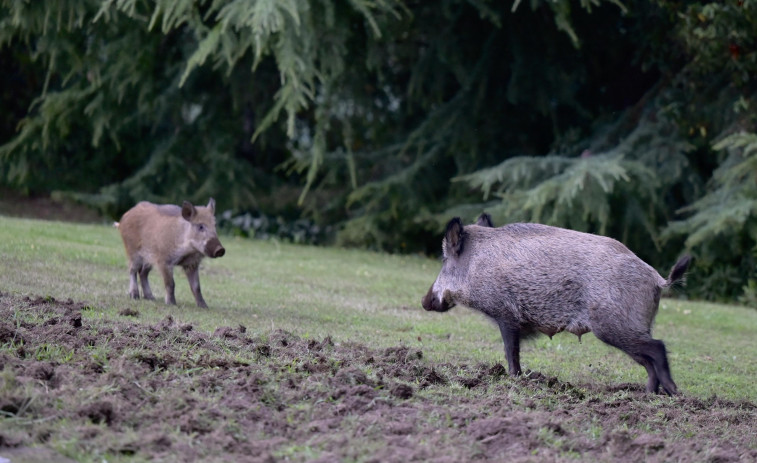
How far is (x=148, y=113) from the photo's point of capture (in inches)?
678

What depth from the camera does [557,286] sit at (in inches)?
269

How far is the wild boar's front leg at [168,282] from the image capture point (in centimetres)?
899

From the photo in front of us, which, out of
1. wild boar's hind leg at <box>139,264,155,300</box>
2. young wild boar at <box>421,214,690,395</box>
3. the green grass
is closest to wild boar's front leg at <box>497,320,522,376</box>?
young wild boar at <box>421,214,690,395</box>

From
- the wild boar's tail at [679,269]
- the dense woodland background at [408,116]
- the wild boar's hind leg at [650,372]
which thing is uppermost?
the dense woodland background at [408,116]

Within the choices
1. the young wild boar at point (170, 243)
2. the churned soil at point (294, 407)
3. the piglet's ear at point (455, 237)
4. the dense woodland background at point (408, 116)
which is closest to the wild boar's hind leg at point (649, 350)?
A: the churned soil at point (294, 407)

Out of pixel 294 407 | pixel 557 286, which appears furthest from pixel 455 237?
pixel 294 407

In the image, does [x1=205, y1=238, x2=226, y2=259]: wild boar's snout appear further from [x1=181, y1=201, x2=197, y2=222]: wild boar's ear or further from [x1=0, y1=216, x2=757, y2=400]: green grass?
Answer: [x1=0, y1=216, x2=757, y2=400]: green grass

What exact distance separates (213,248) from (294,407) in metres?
3.87

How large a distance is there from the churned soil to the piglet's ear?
0.98 m

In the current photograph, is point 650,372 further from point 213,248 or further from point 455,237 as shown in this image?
point 213,248

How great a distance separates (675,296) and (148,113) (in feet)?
30.4

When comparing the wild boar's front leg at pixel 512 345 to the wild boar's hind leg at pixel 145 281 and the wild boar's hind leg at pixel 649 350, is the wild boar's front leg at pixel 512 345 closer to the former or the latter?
the wild boar's hind leg at pixel 649 350

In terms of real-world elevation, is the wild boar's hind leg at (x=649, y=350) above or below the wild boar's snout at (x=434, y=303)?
below

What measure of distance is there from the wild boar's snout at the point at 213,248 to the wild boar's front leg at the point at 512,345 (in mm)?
2826
